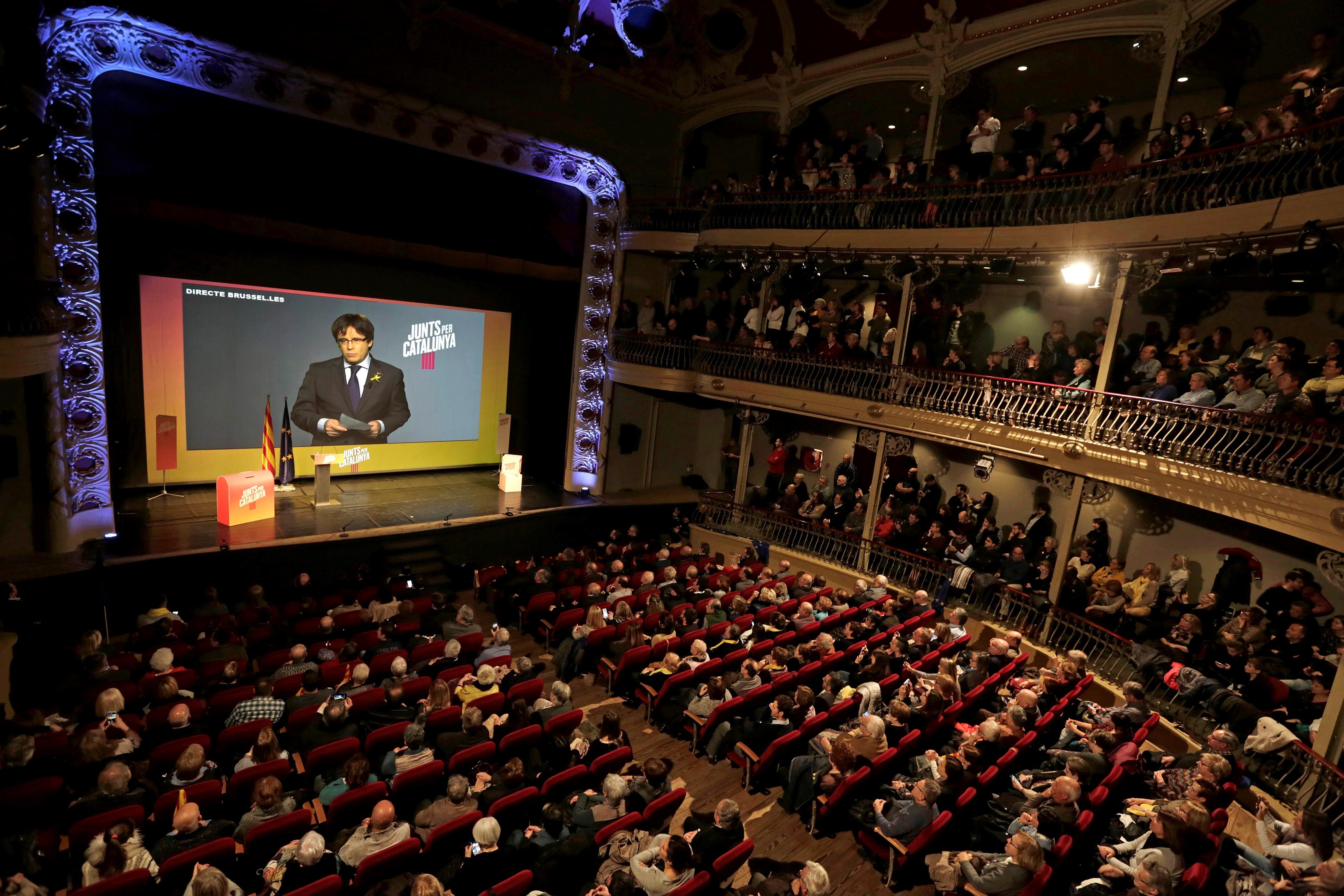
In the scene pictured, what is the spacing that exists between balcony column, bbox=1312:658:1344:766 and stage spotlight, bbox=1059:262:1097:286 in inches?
200

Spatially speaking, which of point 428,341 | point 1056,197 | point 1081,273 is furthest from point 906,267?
point 428,341

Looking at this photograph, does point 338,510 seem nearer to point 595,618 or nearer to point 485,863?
point 595,618

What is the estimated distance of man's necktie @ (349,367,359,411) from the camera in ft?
42.3

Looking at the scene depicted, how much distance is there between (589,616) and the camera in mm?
8523

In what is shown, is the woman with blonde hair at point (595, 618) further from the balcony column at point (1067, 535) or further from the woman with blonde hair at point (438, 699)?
the balcony column at point (1067, 535)

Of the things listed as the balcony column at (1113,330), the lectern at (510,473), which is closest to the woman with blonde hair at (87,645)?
the lectern at (510,473)

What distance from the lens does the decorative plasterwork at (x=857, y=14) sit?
11.6 meters

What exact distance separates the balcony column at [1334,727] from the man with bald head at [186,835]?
937cm

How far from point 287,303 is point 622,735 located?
391 inches

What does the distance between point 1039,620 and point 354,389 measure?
1211 cm

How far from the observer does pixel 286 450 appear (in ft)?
40.3

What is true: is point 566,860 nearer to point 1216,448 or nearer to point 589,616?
point 589,616

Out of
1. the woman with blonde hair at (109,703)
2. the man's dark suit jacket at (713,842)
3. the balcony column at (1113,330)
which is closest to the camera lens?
the man's dark suit jacket at (713,842)

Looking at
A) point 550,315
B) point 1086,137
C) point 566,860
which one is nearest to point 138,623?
point 566,860
